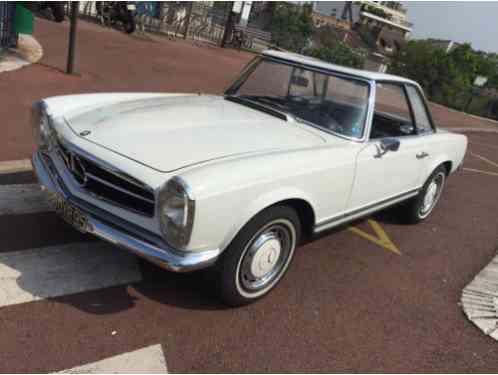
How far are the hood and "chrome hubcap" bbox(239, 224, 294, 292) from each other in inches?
22.5

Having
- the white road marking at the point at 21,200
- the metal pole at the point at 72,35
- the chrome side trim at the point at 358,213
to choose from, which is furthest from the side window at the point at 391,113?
the metal pole at the point at 72,35

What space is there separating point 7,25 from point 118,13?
28.0 feet

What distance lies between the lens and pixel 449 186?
7156mm

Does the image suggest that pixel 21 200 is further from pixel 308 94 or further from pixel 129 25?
pixel 129 25

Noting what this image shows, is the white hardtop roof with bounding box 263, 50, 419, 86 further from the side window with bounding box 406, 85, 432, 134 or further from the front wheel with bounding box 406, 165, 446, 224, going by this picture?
the front wheel with bounding box 406, 165, 446, 224

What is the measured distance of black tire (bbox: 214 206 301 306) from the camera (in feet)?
9.00

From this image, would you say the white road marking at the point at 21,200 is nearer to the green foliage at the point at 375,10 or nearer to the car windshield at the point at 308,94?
the car windshield at the point at 308,94

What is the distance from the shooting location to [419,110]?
458 centimetres

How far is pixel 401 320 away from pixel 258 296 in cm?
106

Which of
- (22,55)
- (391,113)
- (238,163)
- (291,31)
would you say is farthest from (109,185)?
(291,31)

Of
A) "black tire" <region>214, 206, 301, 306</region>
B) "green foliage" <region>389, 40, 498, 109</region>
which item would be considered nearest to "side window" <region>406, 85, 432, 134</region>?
"black tire" <region>214, 206, 301, 306</region>

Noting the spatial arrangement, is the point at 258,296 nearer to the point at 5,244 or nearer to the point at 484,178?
the point at 5,244

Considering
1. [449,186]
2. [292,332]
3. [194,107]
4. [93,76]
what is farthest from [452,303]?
[93,76]

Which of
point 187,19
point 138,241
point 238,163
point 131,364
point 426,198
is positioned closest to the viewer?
point 131,364
